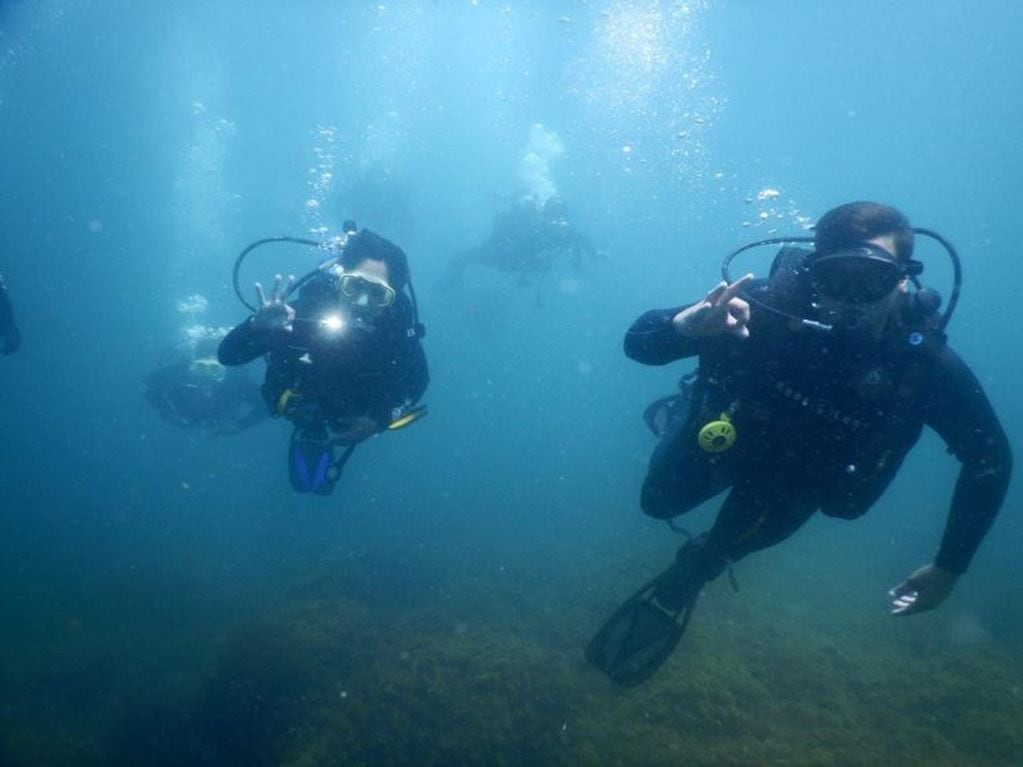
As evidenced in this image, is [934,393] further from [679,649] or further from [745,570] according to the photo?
[745,570]

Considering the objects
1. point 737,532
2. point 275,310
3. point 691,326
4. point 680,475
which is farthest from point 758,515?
point 275,310

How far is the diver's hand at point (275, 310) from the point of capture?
5562 millimetres

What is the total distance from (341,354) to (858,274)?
15.4ft

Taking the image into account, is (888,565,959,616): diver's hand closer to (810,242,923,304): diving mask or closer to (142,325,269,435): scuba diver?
(810,242,923,304): diving mask

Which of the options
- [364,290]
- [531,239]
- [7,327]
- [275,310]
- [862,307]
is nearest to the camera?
[862,307]

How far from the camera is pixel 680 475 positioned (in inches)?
167

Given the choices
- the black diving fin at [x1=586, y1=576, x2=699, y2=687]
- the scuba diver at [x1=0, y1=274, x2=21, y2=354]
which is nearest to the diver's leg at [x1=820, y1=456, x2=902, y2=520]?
the black diving fin at [x1=586, y1=576, x2=699, y2=687]

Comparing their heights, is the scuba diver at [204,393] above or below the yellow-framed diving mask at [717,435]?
below

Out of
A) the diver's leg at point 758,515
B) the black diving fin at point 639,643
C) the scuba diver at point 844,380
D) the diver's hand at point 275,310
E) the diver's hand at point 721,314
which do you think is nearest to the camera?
the diver's hand at point 721,314

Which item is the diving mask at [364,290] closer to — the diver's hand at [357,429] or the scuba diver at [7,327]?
the diver's hand at [357,429]

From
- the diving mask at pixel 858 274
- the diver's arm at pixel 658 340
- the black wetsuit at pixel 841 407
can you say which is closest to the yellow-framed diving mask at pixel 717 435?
the black wetsuit at pixel 841 407

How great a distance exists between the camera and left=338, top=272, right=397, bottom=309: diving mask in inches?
241

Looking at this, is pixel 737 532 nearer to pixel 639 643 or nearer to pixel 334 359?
pixel 639 643

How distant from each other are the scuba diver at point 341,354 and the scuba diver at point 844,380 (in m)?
3.52
